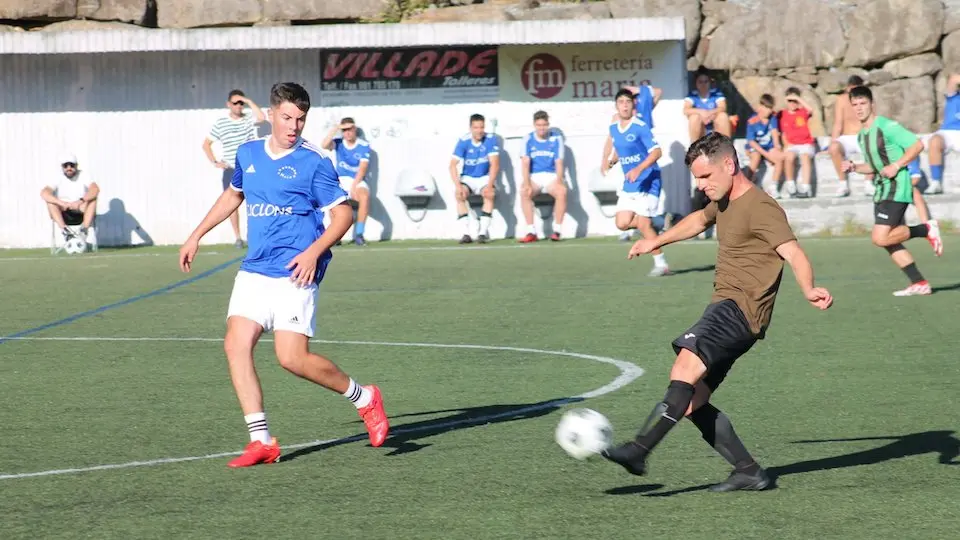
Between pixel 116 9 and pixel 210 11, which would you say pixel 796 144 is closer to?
pixel 210 11

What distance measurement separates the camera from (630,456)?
6195mm

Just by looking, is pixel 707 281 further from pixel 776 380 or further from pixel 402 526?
pixel 402 526

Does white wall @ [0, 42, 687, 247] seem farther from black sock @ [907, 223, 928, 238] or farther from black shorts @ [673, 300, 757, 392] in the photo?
black shorts @ [673, 300, 757, 392]

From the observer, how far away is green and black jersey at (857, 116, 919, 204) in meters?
14.0

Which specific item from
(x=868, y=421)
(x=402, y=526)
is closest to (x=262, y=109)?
(x=868, y=421)

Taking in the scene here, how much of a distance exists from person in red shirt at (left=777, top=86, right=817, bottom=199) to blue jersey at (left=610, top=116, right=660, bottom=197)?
6.11 meters

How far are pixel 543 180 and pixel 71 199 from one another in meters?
7.22

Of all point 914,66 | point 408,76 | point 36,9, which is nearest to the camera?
point 408,76

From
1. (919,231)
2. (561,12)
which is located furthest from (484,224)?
(919,231)

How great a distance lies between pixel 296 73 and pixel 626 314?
11.6 metres

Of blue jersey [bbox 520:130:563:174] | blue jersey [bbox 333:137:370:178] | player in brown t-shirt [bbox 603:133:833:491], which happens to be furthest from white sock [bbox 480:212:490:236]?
player in brown t-shirt [bbox 603:133:833:491]

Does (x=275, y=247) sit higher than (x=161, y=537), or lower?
higher

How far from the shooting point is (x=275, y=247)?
7.44 meters

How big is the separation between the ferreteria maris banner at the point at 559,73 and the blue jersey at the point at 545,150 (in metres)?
1.05
